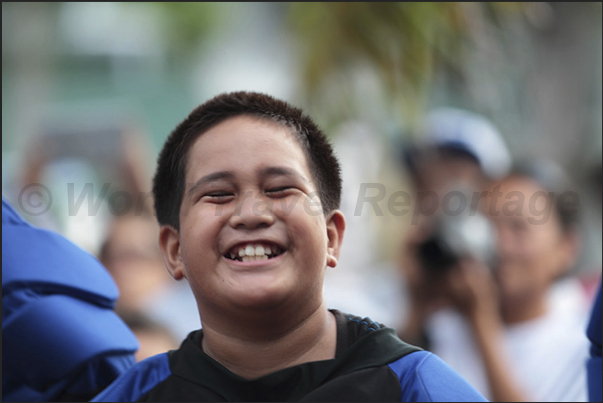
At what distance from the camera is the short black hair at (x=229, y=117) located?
1.43m

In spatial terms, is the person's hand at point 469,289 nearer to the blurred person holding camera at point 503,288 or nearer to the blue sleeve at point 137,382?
the blurred person holding camera at point 503,288

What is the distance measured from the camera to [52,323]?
1435 mm

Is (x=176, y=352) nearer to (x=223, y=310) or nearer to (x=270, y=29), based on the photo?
(x=223, y=310)

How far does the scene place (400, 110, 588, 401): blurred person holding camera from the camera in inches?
102

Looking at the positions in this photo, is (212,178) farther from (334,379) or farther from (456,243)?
(456,243)

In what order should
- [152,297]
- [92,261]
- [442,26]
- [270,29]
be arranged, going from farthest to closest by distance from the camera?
[270,29] → [442,26] → [152,297] → [92,261]

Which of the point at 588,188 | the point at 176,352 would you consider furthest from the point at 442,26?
the point at 176,352

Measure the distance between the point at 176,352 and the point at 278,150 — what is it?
17.6 inches

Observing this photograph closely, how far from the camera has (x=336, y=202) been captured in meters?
1.50

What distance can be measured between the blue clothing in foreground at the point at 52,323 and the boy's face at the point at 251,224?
0.92ft

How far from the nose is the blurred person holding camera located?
1.56 m

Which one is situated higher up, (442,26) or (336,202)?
(442,26)

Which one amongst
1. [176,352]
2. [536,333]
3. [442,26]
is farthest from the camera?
[442,26]

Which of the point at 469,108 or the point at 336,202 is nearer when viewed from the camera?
the point at 336,202
